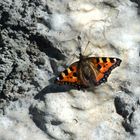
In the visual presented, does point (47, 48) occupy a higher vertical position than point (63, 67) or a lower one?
higher

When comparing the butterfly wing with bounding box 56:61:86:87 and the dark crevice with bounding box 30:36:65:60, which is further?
the dark crevice with bounding box 30:36:65:60

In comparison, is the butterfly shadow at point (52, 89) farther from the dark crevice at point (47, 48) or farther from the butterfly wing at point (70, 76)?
the dark crevice at point (47, 48)

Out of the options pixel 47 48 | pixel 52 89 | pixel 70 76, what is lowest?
pixel 52 89

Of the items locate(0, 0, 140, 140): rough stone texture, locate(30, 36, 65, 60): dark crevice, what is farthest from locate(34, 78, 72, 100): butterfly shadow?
locate(30, 36, 65, 60): dark crevice

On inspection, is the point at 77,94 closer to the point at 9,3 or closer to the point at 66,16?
the point at 66,16

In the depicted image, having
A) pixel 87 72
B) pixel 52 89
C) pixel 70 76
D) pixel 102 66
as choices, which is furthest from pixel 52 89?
pixel 102 66

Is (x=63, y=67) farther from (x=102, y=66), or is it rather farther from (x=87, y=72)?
(x=102, y=66)

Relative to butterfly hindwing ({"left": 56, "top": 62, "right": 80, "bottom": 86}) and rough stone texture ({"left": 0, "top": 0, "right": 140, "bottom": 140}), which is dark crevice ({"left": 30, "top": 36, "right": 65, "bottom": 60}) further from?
butterfly hindwing ({"left": 56, "top": 62, "right": 80, "bottom": 86})
